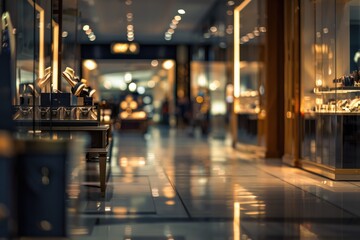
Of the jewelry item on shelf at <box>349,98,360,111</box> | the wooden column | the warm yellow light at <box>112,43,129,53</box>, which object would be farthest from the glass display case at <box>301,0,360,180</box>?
the warm yellow light at <box>112,43,129,53</box>

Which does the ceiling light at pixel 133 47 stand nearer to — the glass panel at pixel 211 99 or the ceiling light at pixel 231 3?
the glass panel at pixel 211 99

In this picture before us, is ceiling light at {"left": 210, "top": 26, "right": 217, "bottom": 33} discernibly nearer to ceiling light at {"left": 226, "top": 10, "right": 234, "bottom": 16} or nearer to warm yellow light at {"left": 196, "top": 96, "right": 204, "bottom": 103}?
ceiling light at {"left": 226, "top": 10, "right": 234, "bottom": 16}

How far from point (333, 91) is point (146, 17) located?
477 inches

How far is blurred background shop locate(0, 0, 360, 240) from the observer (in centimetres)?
284

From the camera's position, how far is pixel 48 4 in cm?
626

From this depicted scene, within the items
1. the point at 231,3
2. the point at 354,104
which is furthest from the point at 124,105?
the point at 354,104

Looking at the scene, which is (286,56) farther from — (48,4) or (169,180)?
(48,4)

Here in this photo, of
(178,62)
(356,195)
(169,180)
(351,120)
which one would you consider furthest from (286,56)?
(178,62)

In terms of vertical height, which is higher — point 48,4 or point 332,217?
point 48,4

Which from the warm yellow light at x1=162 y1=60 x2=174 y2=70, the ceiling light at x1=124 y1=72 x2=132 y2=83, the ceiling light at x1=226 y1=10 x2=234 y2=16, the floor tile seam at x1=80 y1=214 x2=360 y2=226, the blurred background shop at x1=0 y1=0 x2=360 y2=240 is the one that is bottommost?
the floor tile seam at x1=80 y1=214 x2=360 y2=226

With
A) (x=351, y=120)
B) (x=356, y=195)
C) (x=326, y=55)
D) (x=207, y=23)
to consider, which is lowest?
(x=356, y=195)

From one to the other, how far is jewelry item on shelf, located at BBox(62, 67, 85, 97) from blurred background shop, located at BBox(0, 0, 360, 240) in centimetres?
2

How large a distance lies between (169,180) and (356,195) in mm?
2491

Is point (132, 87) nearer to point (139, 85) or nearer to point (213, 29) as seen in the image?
point (139, 85)
